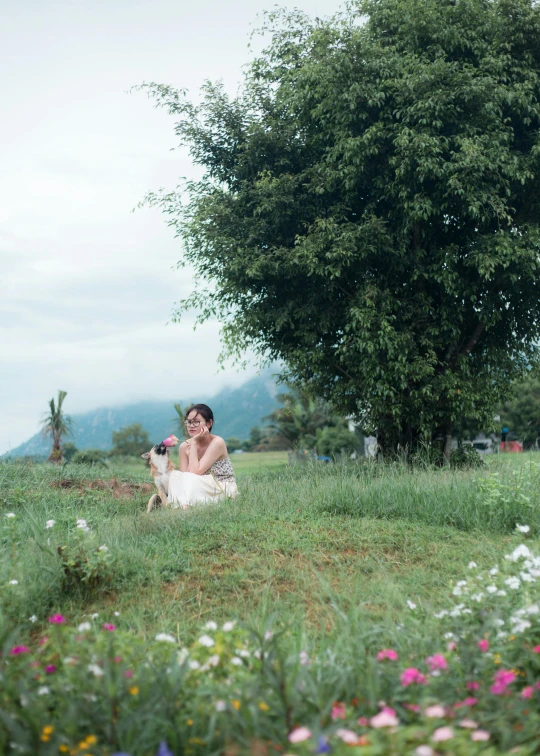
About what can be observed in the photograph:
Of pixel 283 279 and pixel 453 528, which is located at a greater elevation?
pixel 283 279

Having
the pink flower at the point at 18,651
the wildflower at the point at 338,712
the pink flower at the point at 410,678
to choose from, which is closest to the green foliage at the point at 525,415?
the pink flower at the point at 410,678

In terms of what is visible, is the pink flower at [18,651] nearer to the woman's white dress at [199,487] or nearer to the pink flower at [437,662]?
the pink flower at [437,662]

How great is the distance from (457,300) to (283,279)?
371cm

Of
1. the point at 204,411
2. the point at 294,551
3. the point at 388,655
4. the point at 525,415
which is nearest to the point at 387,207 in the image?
the point at 204,411

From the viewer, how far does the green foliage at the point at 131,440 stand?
84875 millimetres

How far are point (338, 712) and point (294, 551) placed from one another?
140 inches

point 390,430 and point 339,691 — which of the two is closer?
point 339,691

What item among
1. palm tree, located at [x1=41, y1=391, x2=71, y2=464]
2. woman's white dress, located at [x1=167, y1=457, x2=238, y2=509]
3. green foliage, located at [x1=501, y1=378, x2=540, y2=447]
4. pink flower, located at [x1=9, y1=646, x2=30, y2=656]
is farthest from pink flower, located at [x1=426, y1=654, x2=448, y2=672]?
green foliage, located at [x1=501, y1=378, x2=540, y2=447]

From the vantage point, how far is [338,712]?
2703mm

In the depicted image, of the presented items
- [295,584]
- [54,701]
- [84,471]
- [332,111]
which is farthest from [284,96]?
[54,701]

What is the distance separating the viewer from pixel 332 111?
13.4 metres

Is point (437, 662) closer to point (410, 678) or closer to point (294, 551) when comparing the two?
point (410, 678)

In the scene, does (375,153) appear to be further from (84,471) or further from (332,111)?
(84,471)

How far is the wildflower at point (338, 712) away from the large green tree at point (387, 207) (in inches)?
395
